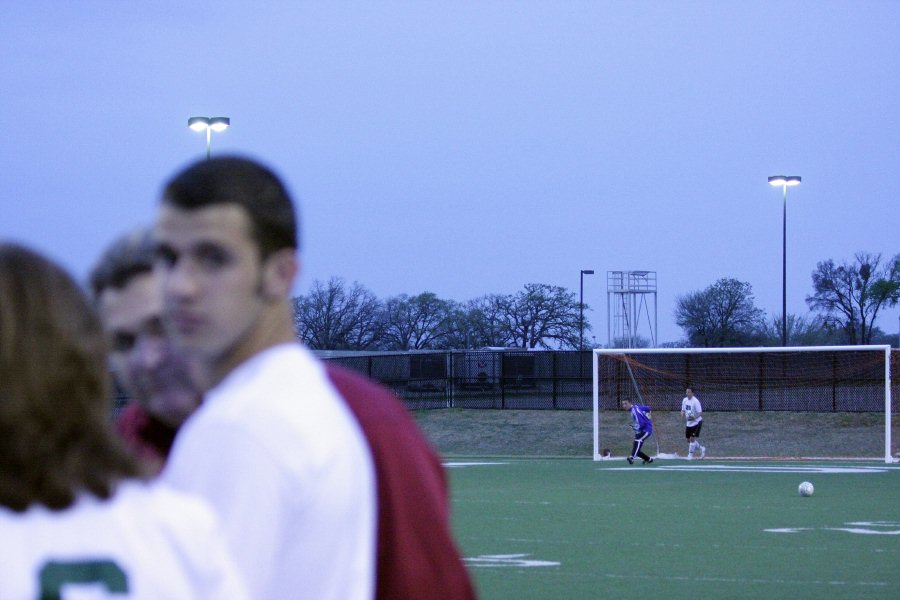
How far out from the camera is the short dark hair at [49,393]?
6.59 feet

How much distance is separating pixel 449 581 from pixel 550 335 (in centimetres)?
8821

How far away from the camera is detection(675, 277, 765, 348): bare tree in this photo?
255 feet

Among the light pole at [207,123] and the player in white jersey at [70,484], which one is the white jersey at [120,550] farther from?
the light pole at [207,123]

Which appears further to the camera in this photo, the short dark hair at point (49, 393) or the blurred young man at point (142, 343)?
the blurred young man at point (142, 343)

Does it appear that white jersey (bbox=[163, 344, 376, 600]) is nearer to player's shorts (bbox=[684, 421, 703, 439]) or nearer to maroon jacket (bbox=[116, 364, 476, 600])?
maroon jacket (bbox=[116, 364, 476, 600])

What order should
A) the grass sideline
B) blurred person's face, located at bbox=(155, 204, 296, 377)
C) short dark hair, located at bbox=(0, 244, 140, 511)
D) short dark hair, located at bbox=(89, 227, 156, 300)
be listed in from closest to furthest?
short dark hair, located at bbox=(0, 244, 140, 511)
blurred person's face, located at bbox=(155, 204, 296, 377)
short dark hair, located at bbox=(89, 227, 156, 300)
the grass sideline

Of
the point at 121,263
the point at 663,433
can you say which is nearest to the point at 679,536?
the point at 121,263

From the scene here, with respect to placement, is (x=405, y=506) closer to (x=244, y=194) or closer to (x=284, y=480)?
(x=284, y=480)

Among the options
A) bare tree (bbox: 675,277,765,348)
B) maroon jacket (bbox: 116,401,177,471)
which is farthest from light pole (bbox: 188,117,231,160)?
bare tree (bbox: 675,277,765,348)

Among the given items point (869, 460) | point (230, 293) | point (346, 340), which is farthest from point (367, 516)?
point (346, 340)

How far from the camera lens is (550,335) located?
3573 inches

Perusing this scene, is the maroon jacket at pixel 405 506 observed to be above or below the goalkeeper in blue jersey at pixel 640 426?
above

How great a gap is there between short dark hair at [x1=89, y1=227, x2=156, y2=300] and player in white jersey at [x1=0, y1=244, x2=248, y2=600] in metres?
1.22

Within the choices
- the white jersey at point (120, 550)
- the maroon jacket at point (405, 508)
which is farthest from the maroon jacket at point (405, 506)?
the white jersey at point (120, 550)
